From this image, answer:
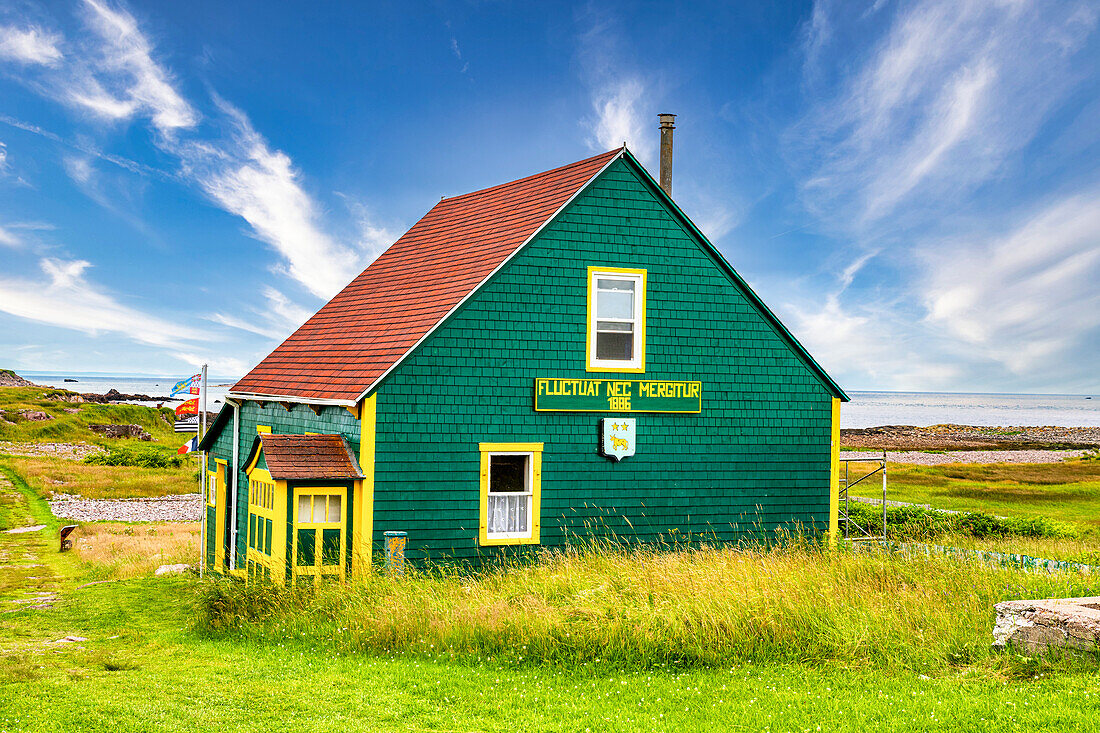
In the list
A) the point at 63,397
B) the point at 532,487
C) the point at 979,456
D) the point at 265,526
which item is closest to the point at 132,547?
the point at 265,526

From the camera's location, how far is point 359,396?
50.7 feet

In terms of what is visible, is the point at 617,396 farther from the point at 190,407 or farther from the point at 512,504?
the point at 190,407

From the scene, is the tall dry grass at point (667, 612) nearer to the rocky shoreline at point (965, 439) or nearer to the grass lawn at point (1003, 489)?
the grass lawn at point (1003, 489)

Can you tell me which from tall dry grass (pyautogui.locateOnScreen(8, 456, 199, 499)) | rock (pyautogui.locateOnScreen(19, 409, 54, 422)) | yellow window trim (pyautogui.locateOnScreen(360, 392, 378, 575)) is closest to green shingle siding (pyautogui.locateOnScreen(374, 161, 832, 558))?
yellow window trim (pyautogui.locateOnScreen(360, 392, 378, 575))

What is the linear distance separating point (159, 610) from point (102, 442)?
6588 cm

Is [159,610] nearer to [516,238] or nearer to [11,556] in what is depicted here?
[516,238]

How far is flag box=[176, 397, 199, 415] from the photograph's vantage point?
21261 millimetres

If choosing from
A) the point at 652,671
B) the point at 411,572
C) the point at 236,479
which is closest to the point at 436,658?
the point at 652,671

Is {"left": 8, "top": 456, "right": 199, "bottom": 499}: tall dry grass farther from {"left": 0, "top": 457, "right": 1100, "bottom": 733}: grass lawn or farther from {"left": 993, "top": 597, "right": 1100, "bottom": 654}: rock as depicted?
{"left": 993, "top": 597, "right": 1100, "bottom": 654}: rock

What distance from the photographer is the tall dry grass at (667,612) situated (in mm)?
10586

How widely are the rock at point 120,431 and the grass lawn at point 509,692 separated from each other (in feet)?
250

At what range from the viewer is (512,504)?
16.6 metres

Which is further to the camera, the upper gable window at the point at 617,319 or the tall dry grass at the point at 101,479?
the tall dry grass at the point at 101,479

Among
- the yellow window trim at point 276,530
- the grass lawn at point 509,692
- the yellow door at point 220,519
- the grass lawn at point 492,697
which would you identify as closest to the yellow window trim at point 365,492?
the yellow window trim at point 276,530
